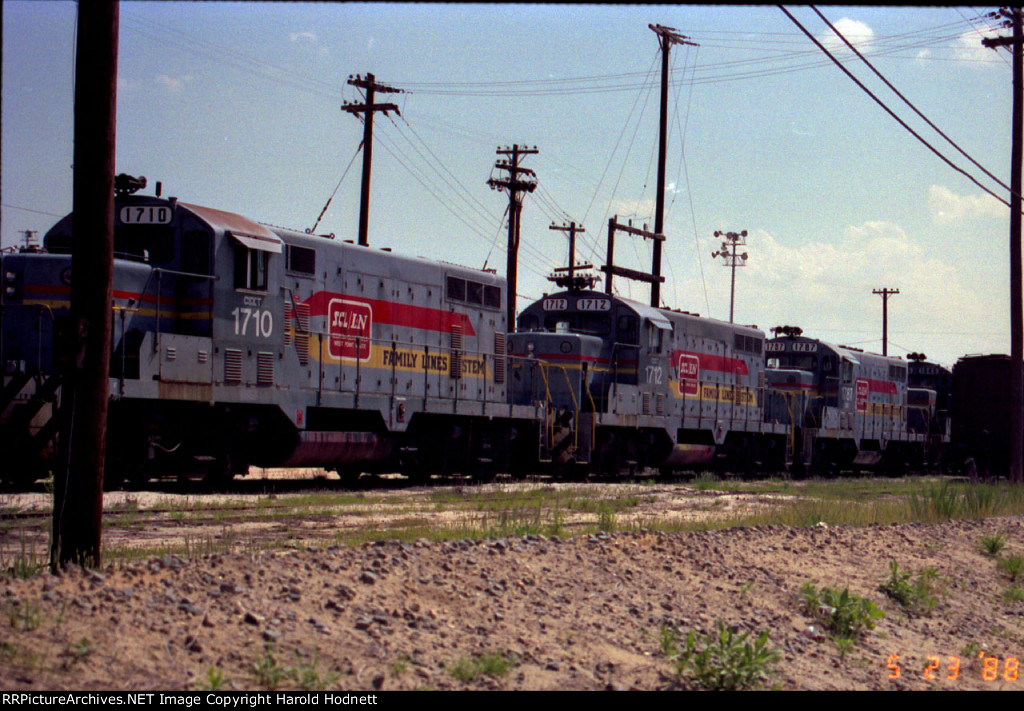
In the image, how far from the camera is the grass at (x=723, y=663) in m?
6.75

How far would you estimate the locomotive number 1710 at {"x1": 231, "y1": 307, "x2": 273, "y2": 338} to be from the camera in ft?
51.2

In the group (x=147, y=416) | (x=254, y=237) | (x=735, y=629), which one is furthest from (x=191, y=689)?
(x=254, y=237)

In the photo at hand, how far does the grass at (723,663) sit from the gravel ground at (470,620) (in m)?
0.09

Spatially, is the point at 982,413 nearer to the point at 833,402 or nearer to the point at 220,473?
the point at 833,402

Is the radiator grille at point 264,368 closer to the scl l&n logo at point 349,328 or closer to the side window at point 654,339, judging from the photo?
the scl l&n logo at point 349,328

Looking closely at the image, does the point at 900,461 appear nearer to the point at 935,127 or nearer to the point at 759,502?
the point at 759,502

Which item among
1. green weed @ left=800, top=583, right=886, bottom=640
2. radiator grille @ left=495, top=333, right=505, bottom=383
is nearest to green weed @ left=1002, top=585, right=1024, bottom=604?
green weed @ left=800, top=583, right=886, bottom=640

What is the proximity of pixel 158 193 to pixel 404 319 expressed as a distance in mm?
5073

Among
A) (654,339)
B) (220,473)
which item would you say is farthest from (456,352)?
(654,339)

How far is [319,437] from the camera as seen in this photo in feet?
55.0

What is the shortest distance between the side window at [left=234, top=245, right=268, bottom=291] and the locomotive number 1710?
0.36 m

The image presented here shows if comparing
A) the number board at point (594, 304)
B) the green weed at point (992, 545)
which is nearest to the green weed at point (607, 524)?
the green weed at point (992, 545)
